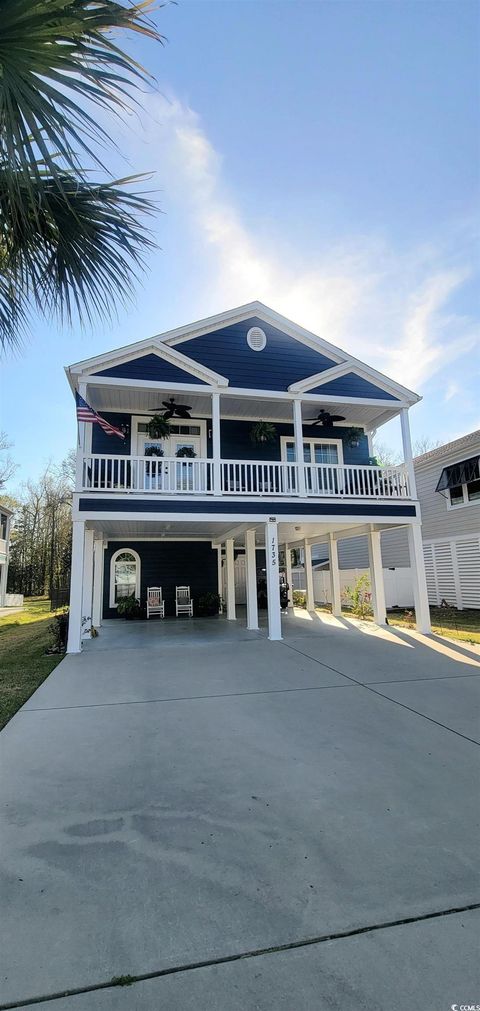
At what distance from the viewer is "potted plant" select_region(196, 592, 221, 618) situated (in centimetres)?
1408

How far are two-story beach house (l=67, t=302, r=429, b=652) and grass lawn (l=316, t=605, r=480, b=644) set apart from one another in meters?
0.78

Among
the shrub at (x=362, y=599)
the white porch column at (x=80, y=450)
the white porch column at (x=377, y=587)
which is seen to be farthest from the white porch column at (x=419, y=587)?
the white porch column at (x=80, y=450)

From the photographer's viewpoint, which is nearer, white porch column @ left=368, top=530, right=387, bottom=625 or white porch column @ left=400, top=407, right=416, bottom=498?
white porch column @ left=400, top=407, right=416, bottom=498

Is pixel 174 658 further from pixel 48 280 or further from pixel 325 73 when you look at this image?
pixel 325 73

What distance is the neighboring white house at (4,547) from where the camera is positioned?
24469 millimetres

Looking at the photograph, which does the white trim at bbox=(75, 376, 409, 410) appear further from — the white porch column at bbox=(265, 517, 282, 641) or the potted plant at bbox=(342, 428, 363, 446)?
the white porch column at bbox=(265, 517, 282, 641)

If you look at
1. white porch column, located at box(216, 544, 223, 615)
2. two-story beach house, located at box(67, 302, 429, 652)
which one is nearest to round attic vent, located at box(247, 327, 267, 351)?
two-story beach house, located at box(67, 302, 429, 652)

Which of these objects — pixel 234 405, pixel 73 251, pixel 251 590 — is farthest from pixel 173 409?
pixel 73 251

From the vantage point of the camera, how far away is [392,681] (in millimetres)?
6133

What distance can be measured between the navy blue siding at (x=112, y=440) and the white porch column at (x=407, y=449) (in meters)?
7.00

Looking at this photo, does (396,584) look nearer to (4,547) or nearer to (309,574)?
(309,574)

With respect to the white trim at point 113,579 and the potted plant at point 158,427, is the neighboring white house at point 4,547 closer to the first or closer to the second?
the white trim at point 113,579

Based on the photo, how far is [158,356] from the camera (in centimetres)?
1032

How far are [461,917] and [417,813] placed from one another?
0.90m
